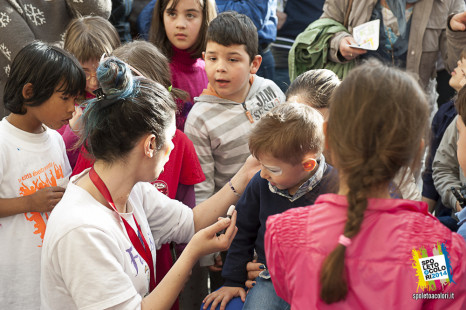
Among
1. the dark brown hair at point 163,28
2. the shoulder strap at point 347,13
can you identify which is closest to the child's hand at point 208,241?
the dark brown hair at point 163,28

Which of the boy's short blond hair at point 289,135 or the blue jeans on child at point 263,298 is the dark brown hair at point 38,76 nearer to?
the boy's short blond hair at point 289,135

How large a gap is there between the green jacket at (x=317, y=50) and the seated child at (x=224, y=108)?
653 mm

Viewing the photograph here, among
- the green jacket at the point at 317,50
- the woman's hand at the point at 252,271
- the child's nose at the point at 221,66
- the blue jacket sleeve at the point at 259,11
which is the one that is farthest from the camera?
the blue jacket sleeve at the point at 259,11

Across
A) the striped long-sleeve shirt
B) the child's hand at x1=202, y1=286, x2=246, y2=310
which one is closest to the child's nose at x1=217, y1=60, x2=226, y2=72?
the striped long-sleeve shirt

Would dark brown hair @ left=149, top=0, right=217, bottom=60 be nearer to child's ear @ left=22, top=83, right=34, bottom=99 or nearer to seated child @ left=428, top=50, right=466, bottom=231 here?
child's ear @ left=22, top=83, right=34, bottom=99

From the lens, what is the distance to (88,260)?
1.66m

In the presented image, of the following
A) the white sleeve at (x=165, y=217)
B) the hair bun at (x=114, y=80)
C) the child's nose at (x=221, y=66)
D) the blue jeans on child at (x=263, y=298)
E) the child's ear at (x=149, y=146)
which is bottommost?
the blue jeans on child at (x=263, y=298)

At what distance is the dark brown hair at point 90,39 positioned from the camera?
9.04 ft

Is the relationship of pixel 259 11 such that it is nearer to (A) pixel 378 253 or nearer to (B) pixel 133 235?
(B) pixel 133 235

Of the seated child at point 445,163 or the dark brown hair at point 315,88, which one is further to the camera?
the seated child at point 445,163

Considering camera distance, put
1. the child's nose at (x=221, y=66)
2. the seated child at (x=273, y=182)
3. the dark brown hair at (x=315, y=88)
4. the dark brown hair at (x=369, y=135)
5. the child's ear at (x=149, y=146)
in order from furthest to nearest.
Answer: the child's nose at (x=221, y=66), the dark brown hair at (x=315, y=88), the seated child at (x=273, y=182), the child's ear at (x=149, y=146), the dark brown hair at (x=369, y=135)

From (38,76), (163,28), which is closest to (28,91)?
(38,76)

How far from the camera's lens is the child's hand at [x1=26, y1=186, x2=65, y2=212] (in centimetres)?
215

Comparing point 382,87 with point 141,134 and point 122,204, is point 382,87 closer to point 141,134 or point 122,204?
point 141,134
